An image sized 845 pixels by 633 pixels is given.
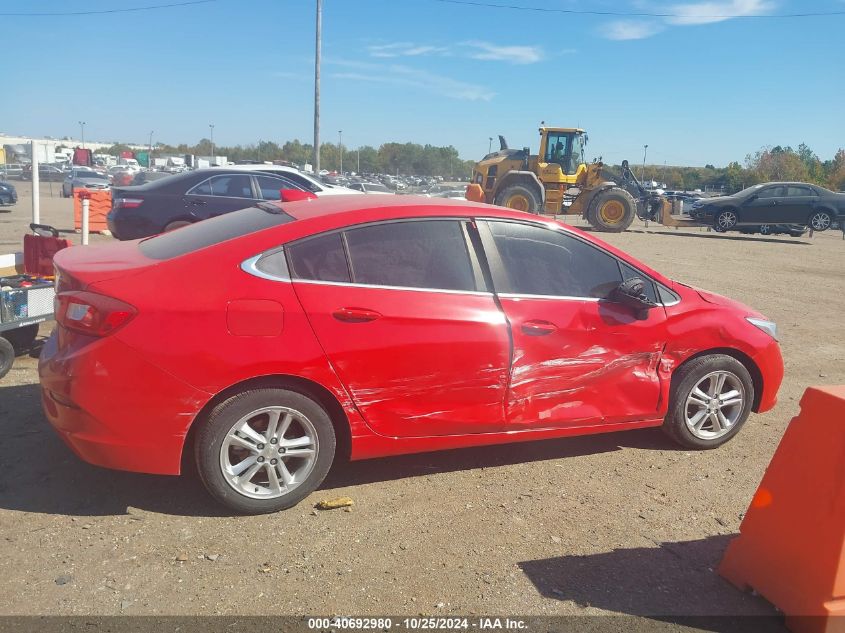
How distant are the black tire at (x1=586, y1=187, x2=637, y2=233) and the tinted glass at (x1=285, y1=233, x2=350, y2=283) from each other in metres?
20.3

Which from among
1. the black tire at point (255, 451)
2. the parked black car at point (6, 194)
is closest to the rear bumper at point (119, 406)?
the black tire at point (255, 451)

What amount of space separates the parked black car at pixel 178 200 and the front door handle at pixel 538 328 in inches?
283

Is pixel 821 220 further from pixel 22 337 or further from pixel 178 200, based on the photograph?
pixel 22 337

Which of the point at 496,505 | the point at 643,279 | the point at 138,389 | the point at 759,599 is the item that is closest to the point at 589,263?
the point at 643,279

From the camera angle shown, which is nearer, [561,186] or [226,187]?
[226,187]

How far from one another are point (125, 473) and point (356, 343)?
1.59 meters

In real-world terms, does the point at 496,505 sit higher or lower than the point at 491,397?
A: lower

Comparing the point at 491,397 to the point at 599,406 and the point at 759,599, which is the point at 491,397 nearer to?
the point at 599,406

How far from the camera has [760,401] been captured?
4.78 meters

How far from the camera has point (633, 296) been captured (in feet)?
13.8

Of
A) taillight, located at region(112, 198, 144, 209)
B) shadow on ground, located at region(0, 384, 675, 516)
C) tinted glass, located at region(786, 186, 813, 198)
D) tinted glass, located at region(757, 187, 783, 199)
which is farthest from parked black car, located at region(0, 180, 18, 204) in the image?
tinted glass, located at region(786, 186, 813, 198)

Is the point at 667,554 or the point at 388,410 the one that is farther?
the point at 388,410

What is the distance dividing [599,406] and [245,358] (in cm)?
208

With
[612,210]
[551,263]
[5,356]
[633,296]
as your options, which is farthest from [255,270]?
[612,210]
